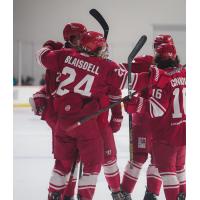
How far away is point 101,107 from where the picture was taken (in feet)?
7.14

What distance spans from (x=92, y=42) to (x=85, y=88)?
193 millimetres

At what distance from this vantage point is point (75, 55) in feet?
6.88

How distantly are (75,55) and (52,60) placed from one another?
10cm

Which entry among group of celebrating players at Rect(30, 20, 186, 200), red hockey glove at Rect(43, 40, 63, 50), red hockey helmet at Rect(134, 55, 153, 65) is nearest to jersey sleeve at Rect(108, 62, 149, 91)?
group of celebrating players at Rect(30, 20, 186, 200)

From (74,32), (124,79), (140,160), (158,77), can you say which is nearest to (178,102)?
(158,77)

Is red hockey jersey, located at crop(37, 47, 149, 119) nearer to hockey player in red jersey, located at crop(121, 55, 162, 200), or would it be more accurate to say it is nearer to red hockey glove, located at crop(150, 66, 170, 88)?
red hockey glove, located at crop(150, 66, 170, 88)

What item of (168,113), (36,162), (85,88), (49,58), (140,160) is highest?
(49,58)

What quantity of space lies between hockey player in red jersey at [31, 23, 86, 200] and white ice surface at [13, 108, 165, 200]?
344mm

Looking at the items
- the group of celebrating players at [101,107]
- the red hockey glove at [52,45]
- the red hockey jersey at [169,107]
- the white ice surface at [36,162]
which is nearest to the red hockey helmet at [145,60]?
the group of celebrating players at [101,107]

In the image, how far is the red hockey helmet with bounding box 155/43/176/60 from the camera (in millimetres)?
2217

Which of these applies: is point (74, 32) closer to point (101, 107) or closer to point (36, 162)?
point (101, 107)

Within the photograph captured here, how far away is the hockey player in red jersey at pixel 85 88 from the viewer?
6.78 ft

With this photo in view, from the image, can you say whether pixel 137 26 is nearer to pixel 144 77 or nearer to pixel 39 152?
pixel 39 152
